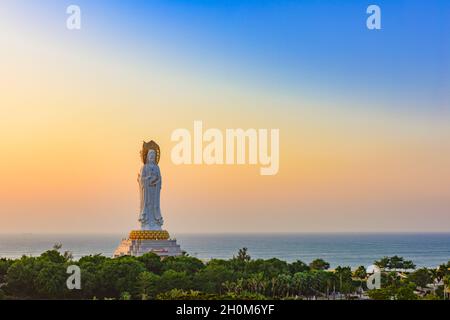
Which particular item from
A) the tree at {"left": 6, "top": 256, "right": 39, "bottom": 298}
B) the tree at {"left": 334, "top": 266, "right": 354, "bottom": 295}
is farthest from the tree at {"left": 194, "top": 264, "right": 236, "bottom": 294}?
the tree at {"left": 6, "top": 256, "right": 39, "bottom": 298}

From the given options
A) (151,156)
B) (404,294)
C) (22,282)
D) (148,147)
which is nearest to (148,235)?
(151,156)

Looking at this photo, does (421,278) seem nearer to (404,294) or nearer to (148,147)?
(404,294)

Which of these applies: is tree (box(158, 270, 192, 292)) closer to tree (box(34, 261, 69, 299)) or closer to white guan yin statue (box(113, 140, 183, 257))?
tree (box(34, 261, 69, 299))

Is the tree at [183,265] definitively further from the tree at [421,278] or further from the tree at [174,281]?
the tree at [421,278]


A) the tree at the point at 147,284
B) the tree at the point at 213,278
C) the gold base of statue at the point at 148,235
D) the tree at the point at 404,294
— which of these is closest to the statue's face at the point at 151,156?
the gold base of statue at the point at 148,235
